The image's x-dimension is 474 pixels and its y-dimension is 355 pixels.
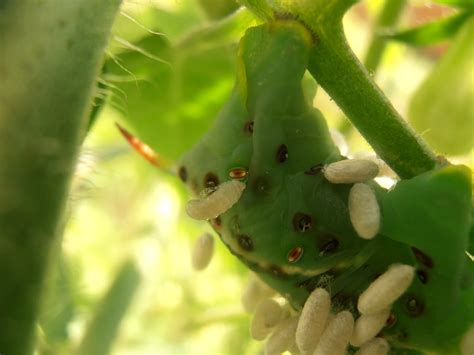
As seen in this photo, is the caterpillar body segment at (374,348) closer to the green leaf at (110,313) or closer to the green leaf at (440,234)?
the green leaf at (440,234)

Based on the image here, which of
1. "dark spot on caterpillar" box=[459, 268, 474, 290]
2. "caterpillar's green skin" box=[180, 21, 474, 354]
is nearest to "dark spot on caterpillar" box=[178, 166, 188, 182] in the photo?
"caterpillar's green skin" box=[180, 21, 474, 354]

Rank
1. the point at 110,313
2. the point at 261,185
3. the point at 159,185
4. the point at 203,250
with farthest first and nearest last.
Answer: the point at 159,185 → the point at 110,313 → the point at 203,250 → the point at 261,185

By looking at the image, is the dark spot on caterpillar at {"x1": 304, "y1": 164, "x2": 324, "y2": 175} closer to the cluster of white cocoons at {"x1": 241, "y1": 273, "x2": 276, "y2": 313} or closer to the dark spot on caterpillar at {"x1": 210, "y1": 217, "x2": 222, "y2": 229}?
the dark spot on caterpillar at {"x1": 210, "y1": 217, "x2": 222, "y2": 229}

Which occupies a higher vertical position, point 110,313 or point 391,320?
point 391,320

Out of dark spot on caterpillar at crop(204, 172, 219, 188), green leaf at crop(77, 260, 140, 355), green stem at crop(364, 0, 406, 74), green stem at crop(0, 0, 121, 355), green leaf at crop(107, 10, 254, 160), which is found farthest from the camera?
green leaf at crop(77, 260, 140, 355)

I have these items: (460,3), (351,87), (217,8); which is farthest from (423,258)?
(217,8)

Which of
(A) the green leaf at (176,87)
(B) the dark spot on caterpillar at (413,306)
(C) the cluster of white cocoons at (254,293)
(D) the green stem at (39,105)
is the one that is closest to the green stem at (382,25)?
(A) the green leaf at (176,87)

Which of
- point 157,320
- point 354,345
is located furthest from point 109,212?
point 354,345

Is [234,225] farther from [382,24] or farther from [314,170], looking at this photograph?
[382,24]
